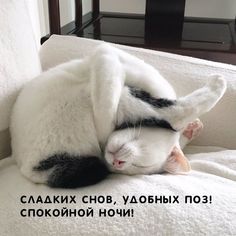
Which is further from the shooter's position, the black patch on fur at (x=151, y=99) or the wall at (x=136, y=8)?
the wall at (x=136, y=8)

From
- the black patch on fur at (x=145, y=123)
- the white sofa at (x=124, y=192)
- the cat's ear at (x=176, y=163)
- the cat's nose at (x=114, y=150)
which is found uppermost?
the black patch on fur at (x=145, y=123)

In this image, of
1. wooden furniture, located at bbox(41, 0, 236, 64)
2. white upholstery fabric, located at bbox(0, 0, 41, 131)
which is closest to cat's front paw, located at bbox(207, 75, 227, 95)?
white upholstery fabric, located at bbox(0, 0, 41, 131)

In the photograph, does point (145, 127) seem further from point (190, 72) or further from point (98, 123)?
point (190, 72)

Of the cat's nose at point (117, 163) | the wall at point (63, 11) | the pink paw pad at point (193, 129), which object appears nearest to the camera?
the cat's nose at point (117, 163)

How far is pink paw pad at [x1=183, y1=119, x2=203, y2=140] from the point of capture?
0.81 m

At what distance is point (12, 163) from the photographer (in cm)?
67

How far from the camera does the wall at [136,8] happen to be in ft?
5.26

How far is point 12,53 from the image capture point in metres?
0.68

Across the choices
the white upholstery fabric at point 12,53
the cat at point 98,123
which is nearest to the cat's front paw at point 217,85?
the cat at point 98,123

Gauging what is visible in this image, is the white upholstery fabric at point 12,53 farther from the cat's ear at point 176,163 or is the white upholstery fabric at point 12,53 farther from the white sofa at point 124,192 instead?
the cat's ear at point 176,163

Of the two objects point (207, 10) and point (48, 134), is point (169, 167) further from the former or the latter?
point (207, 10)

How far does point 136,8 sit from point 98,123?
1.19 meters

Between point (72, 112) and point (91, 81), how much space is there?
6 cm

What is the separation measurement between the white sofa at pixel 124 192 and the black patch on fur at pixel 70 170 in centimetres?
1
